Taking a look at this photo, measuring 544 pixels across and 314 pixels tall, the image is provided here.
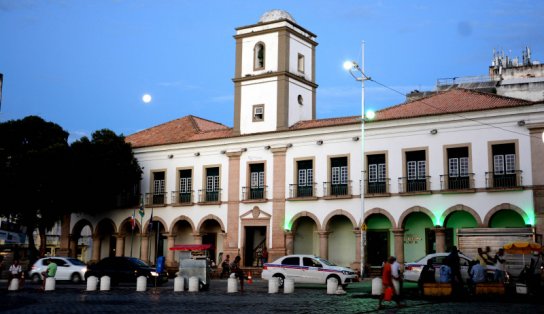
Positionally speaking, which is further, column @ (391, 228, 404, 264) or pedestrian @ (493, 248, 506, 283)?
column @ (391, 228, 404, 264)

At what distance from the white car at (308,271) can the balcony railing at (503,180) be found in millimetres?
9405

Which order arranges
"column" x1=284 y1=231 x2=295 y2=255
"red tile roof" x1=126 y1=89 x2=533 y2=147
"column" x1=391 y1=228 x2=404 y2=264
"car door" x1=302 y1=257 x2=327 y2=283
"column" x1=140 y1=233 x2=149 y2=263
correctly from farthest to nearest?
"column" x1=140 y1=233 x2=149 y2=263 < "column" x1=284 y1=231 x2=295 y2=255 < "column" x1=391 y1=228 x2=404 y2=264 < "red tile roof" x1=126 y1=89 x2=533 y2=147 < "car door" x1=302 y1=257 x2=327 y2=283

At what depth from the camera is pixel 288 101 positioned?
4053cm

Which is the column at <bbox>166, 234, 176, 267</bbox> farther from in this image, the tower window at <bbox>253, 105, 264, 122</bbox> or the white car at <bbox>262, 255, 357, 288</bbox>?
the white car at <bbox>262, 255, 357, 288</bbox>

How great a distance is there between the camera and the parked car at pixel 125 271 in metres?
29.0

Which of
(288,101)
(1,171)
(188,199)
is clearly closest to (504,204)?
(288,101)

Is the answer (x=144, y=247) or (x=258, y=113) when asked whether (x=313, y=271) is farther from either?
(x=144, y=247)

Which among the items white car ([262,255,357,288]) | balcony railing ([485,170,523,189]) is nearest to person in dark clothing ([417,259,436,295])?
white car ([262,255,357,288])

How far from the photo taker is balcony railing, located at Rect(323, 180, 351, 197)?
1443 inches

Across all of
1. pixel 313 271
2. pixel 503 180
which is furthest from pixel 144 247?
pixel 503 180

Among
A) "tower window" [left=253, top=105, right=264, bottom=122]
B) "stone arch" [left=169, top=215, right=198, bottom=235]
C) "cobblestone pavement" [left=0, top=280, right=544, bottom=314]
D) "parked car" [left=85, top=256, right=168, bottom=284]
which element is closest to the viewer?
"cobblestone pavement" [left=0, top=280, right=544, bottom=314]

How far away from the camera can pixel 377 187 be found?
35875 millimetres

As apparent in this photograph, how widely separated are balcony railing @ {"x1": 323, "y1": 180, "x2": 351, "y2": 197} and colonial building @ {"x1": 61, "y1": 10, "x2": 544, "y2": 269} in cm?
6

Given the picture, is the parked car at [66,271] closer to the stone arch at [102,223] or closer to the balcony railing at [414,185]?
the stone arch at [102,223]
